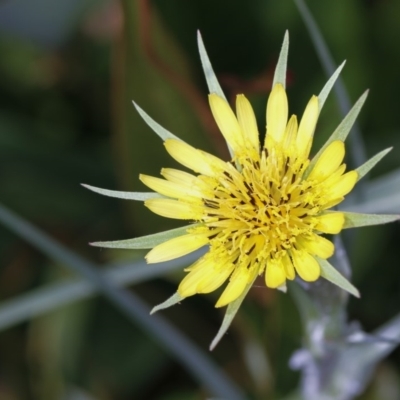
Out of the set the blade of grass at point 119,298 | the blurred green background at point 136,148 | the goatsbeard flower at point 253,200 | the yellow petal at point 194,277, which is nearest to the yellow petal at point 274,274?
the goatsbeard flower at point 253,200

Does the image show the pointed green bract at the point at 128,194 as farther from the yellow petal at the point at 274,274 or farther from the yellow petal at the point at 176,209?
the yellow petal at the point at 274,274

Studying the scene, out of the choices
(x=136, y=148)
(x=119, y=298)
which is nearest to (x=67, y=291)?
(x=119, y=298)

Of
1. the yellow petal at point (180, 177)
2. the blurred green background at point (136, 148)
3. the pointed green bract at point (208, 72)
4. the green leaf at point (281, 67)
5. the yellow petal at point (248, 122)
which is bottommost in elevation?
the blurred green background at point (136, 148)

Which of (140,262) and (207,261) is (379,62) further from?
(207,261)

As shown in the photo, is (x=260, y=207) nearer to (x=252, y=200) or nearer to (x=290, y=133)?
(x=252, y=200)

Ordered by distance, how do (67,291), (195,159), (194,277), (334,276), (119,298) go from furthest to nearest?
(67,291) → (119,298) → (195,159) → (194,277) → (334,276)

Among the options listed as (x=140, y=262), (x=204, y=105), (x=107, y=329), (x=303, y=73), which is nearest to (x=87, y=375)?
(x=107, y=329)

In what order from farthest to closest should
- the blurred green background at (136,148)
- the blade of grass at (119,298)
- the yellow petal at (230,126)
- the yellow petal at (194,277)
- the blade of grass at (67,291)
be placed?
the blurred green background at (136,148) < the blade of grass at (67,291) < the blade of grass at (119,298) < the yellow petal at (230,126) < the yellow petal at (194,277)
